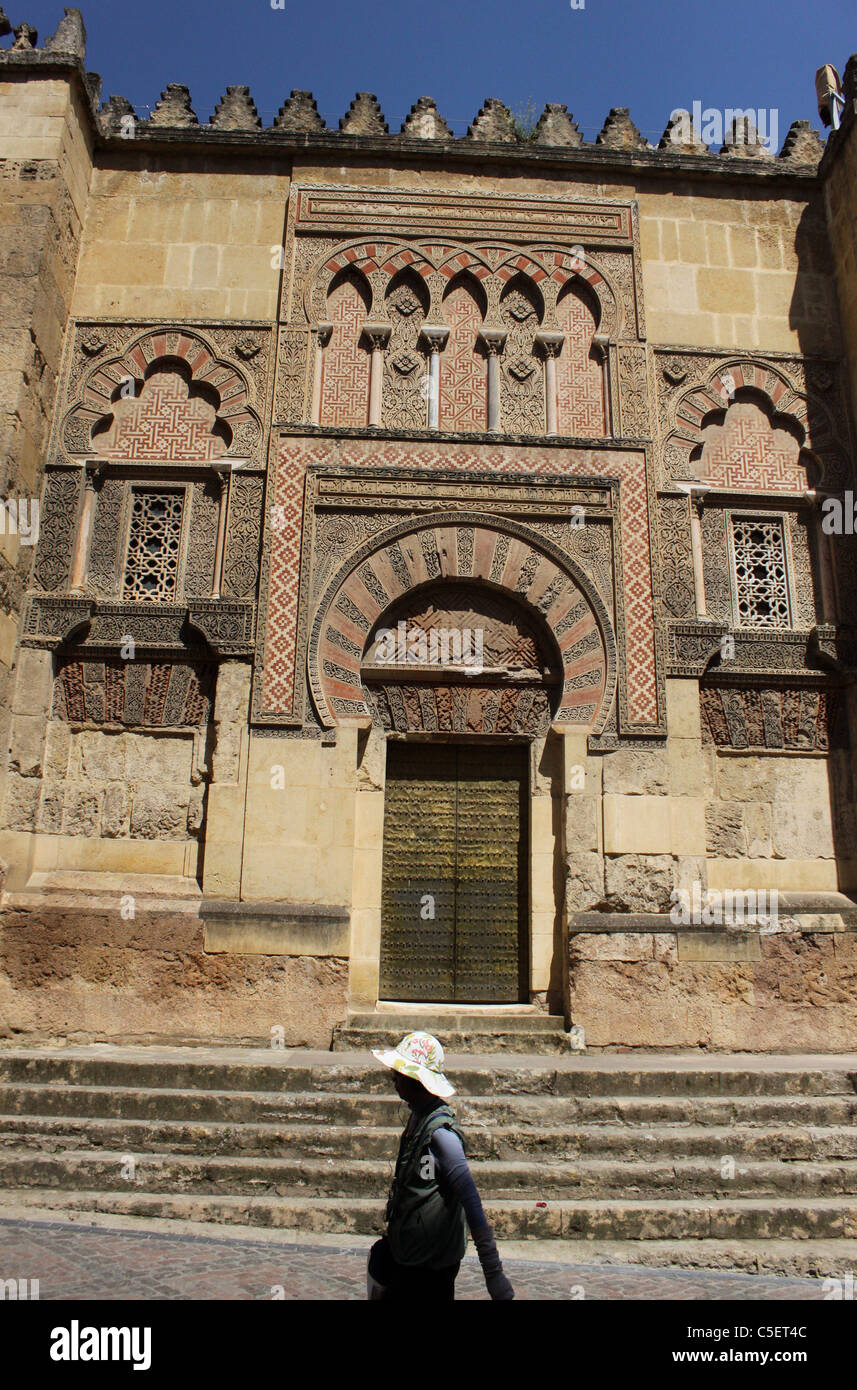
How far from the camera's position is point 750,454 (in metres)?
8.22

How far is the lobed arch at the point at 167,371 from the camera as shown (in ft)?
26.1

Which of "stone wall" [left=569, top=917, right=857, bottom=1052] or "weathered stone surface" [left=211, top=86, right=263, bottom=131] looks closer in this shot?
"stone wall" [left=569, top=917, right=857, bottom=1052]

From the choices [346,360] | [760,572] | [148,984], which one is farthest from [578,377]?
[148,984]

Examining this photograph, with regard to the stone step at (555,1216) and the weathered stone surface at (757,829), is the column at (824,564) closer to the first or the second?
the weathered stone surface at (757,829)

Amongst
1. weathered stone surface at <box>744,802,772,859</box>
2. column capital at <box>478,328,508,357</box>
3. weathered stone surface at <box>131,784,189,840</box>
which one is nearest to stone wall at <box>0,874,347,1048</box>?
weathered stone surface at <box>131,784,189,840</box>

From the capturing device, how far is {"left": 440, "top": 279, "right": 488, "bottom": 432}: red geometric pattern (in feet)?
26.7

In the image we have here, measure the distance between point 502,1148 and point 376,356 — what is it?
613 centimetres

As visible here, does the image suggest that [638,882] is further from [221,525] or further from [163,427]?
[163,427]

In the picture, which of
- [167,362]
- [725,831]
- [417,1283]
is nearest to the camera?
[417,1283]

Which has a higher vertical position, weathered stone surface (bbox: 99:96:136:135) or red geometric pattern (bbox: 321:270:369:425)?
weathered stone surface (bbox: 99:96:136:135)

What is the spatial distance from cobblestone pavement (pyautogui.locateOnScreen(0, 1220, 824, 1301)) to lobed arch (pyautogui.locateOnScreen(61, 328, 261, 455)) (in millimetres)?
5663

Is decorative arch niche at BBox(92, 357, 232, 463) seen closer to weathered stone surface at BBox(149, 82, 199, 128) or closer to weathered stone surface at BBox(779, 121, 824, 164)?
weathered stone surface at BBox(149, 82, 199, 128)

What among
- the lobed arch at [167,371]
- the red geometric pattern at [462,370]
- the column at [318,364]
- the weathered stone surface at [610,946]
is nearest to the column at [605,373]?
the red geometric pattern at [462,370]

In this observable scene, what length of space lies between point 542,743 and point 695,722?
1173mm
